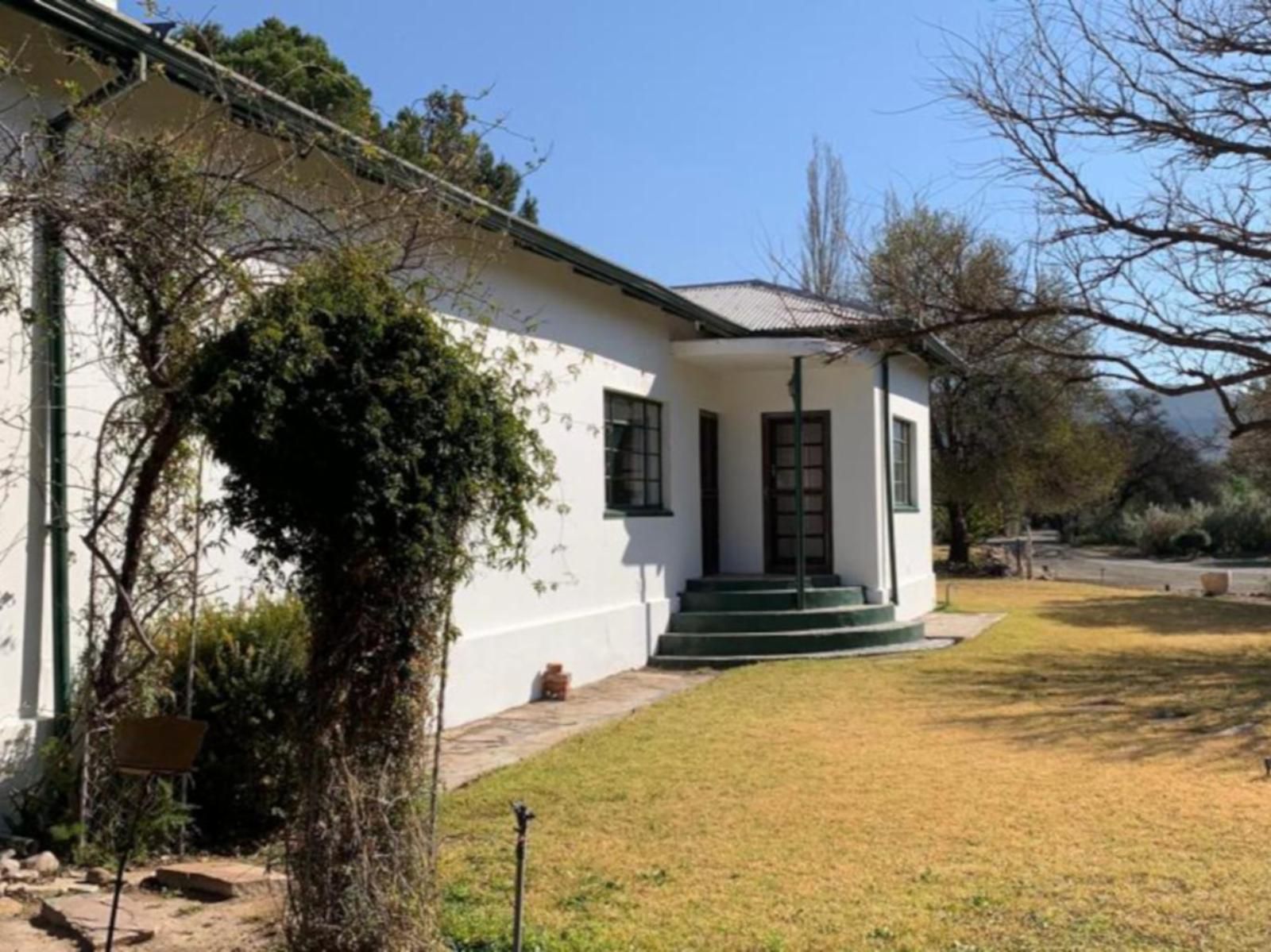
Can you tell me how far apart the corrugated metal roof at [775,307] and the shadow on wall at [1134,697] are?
4.47 metres

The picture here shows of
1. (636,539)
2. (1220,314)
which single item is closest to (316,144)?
(636,539)

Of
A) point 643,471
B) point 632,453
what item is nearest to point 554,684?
point 632,453

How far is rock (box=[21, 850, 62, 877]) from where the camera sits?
18.3 feet

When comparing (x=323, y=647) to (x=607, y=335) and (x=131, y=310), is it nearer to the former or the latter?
(x=131, y=310)

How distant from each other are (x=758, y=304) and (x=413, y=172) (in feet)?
34.9

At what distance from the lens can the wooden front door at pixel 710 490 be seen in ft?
52.5

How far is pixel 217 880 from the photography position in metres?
5.41

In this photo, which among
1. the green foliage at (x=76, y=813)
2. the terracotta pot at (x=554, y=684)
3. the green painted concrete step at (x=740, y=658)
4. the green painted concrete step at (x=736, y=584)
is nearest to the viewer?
the green foliage at (x=76, y=813)

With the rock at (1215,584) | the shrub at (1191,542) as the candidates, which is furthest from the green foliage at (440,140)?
the shrub at (1191,542)

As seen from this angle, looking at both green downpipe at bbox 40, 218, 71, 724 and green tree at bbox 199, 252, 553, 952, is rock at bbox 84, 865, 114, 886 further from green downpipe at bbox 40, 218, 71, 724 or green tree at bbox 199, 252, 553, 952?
green tree at bbox 199, 252, 553, 952

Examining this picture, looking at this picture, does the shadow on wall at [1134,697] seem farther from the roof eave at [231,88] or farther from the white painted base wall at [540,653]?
the roof eave at [231,88]

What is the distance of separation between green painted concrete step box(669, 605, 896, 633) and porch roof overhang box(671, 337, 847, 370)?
3046mm

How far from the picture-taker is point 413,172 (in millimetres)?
6789

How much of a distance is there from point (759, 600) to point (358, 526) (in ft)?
35.5
